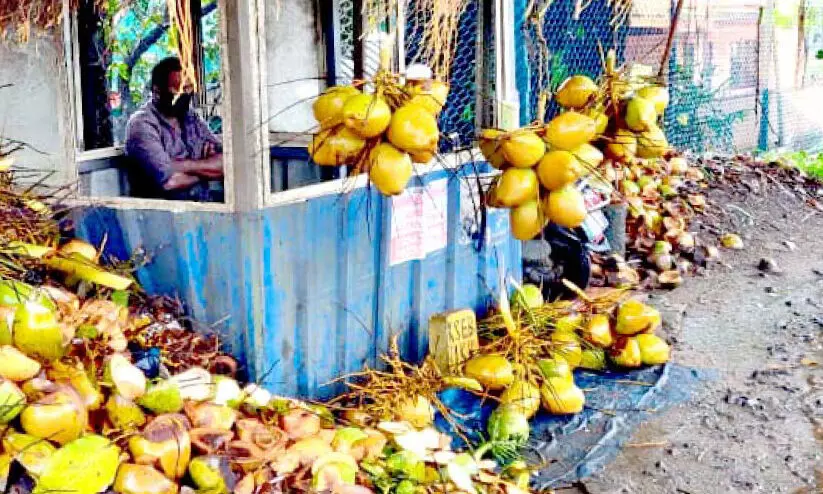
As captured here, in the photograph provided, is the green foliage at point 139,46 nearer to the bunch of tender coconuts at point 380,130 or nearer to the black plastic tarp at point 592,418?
the bunch of tender coconuts at point 380,130

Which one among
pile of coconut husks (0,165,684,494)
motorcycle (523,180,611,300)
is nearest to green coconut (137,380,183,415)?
pile of coconut husks (0,165,684,494)

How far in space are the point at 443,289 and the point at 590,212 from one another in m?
2.26

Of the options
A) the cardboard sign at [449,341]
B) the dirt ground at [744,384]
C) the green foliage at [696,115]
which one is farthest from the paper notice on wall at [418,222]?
the green foliage at [696,115]

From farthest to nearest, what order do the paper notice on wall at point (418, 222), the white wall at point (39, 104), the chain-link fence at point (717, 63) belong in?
1. the chain-link fence at point (717, 63)
2. the paper notice on wall at point (418, 222)
3. the white wall at point (39, 104)

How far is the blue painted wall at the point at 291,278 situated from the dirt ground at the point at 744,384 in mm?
1145

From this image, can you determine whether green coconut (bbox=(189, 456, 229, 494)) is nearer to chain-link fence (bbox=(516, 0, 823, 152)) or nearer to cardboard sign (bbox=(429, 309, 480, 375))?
cardboard sign (bbox=(429, 309, 480, 375))

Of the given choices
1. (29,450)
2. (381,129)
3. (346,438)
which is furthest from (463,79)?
(29,450)

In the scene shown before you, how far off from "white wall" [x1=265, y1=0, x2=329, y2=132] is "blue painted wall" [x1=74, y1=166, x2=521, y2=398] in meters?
1.15

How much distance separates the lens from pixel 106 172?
16.4ft

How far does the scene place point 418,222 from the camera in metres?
4.71

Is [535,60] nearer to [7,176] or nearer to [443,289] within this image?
[443,289]

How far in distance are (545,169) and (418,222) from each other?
117 centimetres

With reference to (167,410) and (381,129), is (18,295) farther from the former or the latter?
(381,129)

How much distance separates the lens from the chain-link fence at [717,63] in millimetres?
9398
